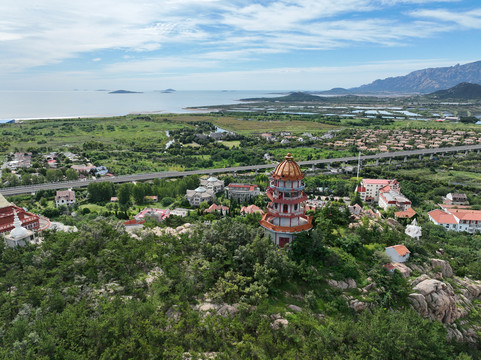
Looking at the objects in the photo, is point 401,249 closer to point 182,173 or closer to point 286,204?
point 286,204

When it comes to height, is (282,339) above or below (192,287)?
below

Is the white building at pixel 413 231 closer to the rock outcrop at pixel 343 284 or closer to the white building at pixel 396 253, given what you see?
the white building at pixel 396 253

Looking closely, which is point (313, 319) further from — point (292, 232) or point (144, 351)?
point (144, 351)

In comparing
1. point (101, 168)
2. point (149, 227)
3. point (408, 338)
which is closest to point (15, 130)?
point (101, 168)

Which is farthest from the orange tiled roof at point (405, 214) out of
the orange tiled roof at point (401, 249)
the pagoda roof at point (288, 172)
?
the pagoda roof at point (288, 172)

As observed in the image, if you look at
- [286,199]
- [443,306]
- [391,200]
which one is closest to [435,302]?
[443,306]

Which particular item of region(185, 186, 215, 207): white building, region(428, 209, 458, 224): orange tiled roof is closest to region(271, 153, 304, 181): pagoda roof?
region(185, 186, 215, 207): white building

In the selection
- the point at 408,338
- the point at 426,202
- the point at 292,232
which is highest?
the point at 292,232
